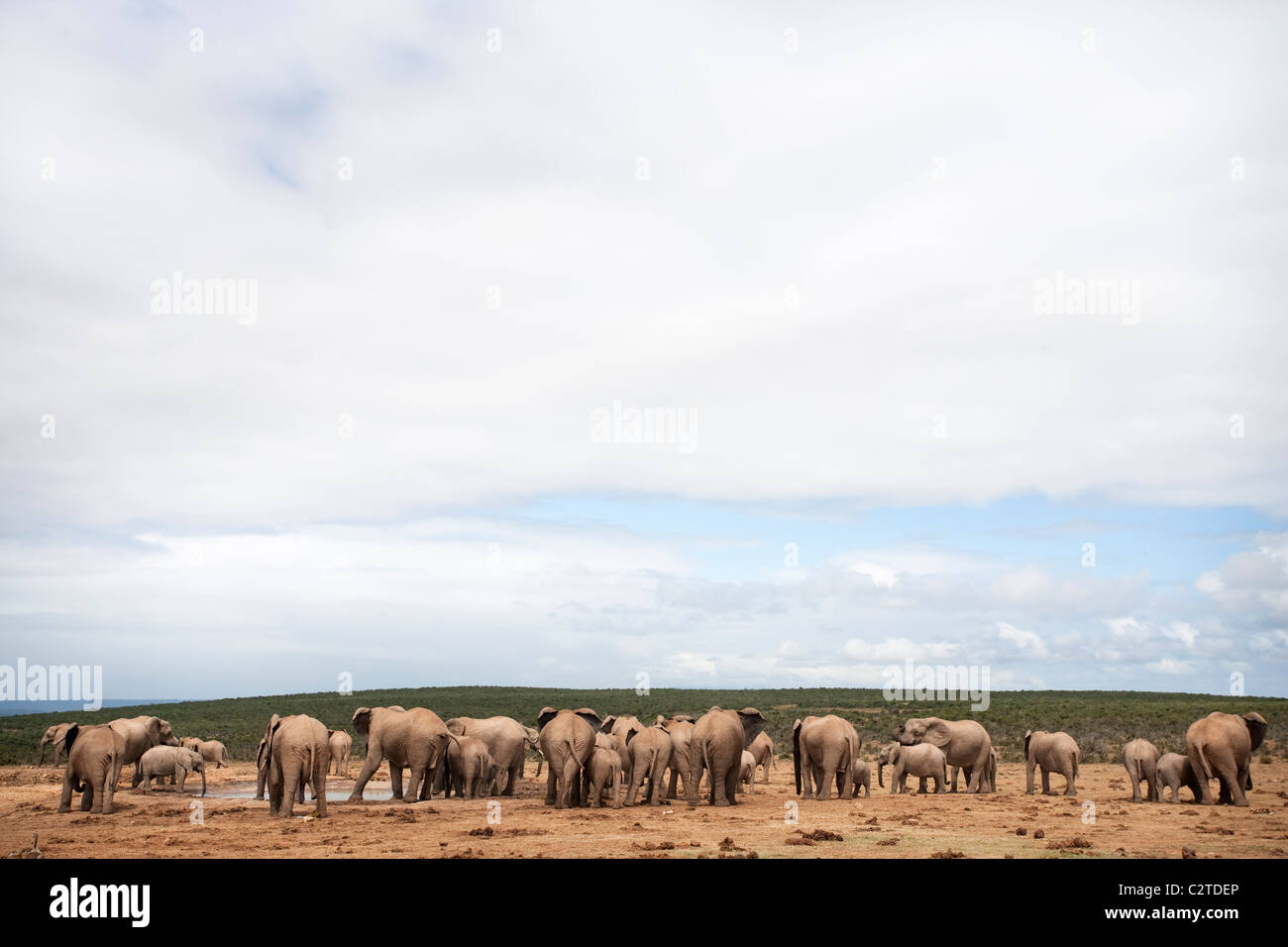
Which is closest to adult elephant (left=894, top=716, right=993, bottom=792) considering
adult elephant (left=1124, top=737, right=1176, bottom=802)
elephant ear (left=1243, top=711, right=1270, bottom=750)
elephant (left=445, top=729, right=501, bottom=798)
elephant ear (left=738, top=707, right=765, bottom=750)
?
adult elephant (left=1124, top=737, right=1176, bottom=802)

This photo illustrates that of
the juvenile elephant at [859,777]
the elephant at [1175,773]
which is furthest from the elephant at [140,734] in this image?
the elephant at [1175,773]

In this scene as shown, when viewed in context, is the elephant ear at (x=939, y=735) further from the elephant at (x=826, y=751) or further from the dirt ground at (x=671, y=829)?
the elephant at (x=826, y=751)

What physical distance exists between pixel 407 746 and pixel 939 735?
52.3ft

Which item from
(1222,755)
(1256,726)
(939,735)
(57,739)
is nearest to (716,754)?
(939,735)

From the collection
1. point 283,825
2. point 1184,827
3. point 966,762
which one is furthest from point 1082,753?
point 283,825

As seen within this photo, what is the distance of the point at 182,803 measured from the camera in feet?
89.3

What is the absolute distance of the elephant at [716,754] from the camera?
2725 centimetres

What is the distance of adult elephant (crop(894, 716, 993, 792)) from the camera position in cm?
3075

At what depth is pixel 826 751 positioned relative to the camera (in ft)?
92.9

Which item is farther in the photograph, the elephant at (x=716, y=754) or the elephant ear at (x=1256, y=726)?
the elephant ear at (x=1256, y=726)

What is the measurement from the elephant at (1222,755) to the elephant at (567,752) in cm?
1620

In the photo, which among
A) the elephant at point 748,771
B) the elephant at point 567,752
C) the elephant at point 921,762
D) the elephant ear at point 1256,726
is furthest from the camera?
the elephant at point 748,771
